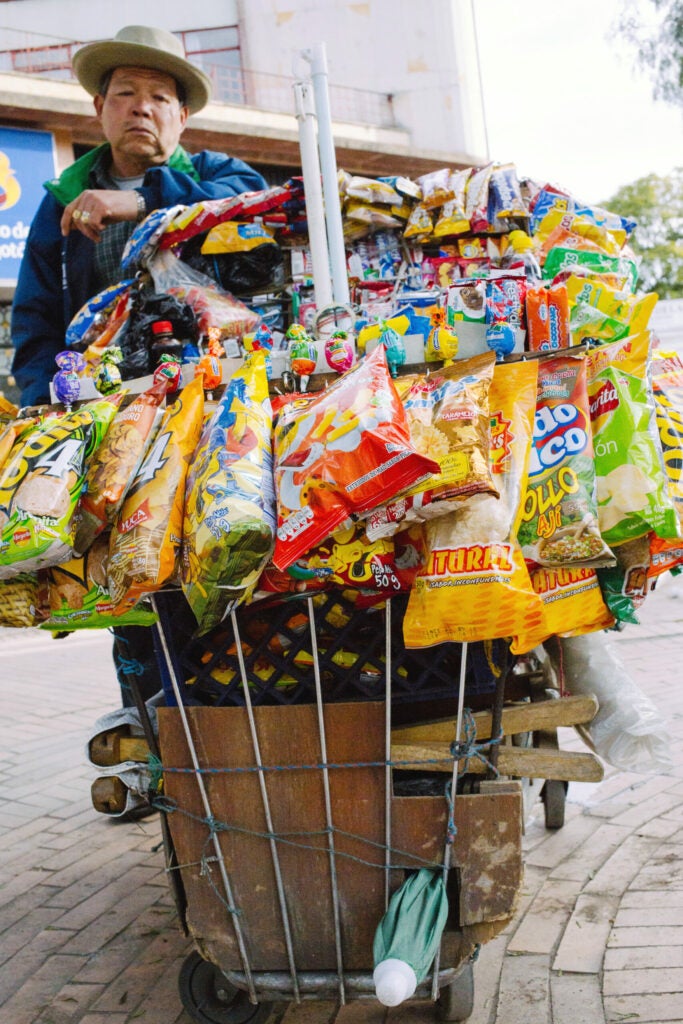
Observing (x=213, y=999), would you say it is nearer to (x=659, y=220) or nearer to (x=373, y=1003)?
(x=373, y=1003)

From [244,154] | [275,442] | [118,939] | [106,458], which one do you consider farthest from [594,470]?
[244,154]

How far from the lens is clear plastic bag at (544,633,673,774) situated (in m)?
2.27

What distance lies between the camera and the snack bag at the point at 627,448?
1.83m

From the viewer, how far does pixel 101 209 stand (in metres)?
2.99

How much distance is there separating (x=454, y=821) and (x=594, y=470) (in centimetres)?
74

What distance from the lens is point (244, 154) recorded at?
14258mm

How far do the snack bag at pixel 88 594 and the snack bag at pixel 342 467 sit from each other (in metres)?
0.43

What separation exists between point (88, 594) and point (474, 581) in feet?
2.56

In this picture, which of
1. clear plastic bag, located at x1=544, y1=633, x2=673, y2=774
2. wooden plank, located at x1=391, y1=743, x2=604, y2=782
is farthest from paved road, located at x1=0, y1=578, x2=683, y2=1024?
wooden plank, located at x1=391, y1=743, x2=604, y2=782

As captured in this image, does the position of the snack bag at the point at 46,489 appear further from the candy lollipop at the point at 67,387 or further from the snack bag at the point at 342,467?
the snack bag at the point at 342,467

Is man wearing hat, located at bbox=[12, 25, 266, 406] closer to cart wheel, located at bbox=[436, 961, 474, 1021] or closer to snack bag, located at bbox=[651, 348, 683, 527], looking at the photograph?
snack bag, located at bbox=[651, 348, 683, 527]

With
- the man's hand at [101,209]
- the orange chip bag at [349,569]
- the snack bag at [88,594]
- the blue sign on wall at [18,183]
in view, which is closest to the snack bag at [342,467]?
the orange chip bag at [349,569]

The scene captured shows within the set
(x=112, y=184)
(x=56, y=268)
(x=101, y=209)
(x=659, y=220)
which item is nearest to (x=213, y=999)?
(x=101, y=209)

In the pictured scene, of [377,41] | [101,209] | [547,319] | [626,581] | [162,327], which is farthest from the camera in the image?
[377,41]
